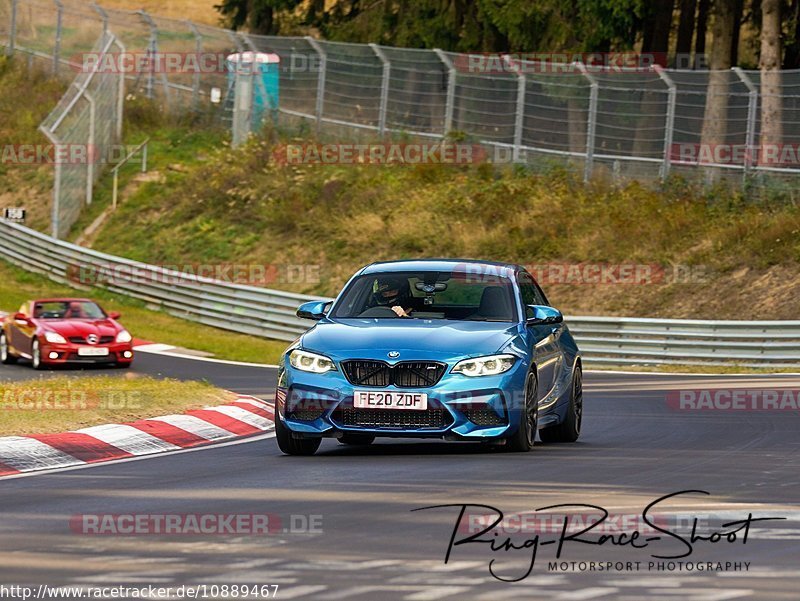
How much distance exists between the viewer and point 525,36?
A: 4428cm

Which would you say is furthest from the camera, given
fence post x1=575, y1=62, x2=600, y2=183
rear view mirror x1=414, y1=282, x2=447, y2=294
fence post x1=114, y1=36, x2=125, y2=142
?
fence post x1=114, y1=36, x2=125, y2=142

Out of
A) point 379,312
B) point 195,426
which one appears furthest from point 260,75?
point 379,312

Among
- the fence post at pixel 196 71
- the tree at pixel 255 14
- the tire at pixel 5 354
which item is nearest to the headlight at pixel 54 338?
the tire at pixel 5 354

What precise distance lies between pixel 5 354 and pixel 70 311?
132 cm

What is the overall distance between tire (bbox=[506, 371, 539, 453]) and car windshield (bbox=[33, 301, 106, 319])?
16.4m

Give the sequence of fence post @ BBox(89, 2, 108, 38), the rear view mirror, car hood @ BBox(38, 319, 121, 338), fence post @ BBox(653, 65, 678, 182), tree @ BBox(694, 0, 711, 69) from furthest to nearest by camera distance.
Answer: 1. fence post @ BBox(89, 2, 108, 38)
2. tree @ BBox(694, 0, 711, 69)
3. fence post @ BBox(653, 65, 678, 182)
4. car hood @ BBox(38, 319, 121, 338)
5. the rear view mirror

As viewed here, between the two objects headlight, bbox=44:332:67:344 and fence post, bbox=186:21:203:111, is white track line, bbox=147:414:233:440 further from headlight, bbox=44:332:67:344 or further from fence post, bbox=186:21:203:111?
fence post, bbox=186:21:203:111

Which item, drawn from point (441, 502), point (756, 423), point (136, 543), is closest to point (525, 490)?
point (441, 502)

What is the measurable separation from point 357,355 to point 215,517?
139 inches

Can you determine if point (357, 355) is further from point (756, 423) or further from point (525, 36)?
point (525, 36)

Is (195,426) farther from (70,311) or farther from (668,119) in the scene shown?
(668,119)

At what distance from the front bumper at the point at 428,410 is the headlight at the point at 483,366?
0.13 ft

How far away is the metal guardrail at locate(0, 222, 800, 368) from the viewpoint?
28.9 meters

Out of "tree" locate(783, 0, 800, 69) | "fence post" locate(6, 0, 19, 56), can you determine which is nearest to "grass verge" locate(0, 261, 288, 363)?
"tree" locate(783, 0, 800, 69)
